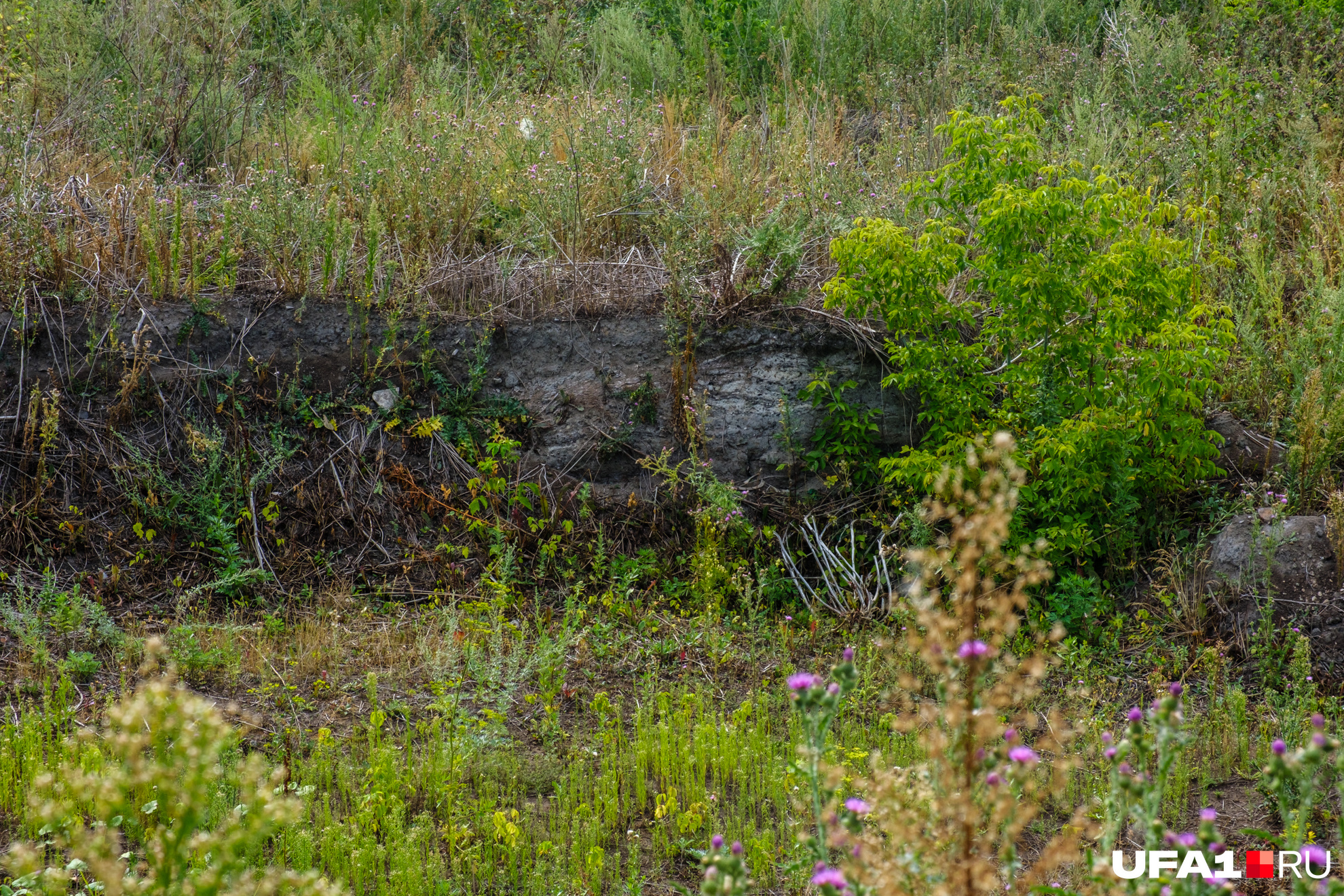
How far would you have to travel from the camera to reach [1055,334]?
5.28m

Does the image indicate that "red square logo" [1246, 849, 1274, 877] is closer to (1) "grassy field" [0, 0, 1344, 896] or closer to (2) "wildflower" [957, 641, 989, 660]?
(1) "grassy field" [0, 0, 1344, 896]

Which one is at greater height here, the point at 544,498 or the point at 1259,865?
the point at 1259,865

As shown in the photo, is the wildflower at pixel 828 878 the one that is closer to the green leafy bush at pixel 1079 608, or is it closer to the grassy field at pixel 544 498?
the grassy field at pixel 544 498

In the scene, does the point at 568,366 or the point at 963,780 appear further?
the point at 568,366

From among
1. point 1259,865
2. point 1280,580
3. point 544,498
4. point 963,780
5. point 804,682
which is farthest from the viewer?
point 544,498

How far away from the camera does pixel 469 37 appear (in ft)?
33.3

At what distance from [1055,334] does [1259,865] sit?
2.77 metres

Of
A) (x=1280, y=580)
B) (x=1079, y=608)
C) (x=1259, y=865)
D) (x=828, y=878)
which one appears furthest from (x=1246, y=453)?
(x=828, y=878)

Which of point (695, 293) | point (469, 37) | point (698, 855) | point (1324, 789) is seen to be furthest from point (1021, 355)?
point (469, 37)

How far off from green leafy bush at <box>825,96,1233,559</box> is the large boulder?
41cm

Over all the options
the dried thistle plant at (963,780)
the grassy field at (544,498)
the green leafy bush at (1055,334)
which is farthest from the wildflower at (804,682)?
the green leafy bush at (1055,334)

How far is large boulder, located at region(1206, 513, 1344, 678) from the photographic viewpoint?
493 cm

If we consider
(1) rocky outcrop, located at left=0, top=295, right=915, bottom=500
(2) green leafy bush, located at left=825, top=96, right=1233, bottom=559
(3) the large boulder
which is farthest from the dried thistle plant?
(1) rocky outcrop, located at left=0, top=295, right=915, bottom=500

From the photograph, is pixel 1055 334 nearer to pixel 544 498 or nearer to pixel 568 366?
pixel 568 366
